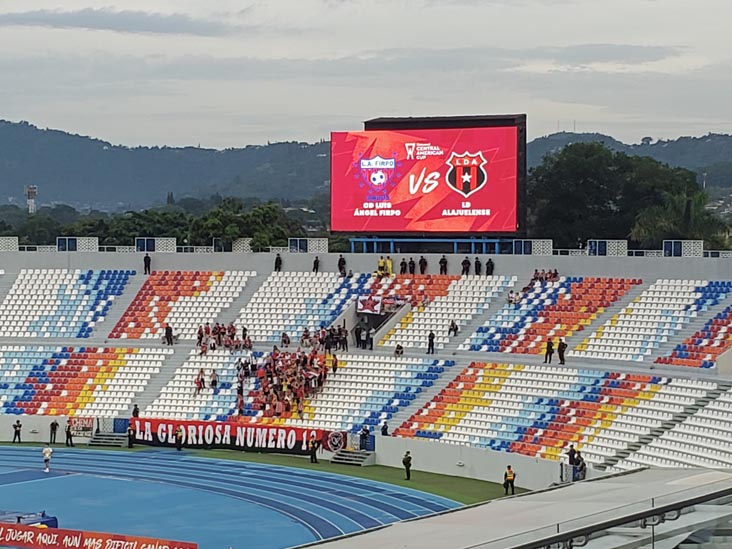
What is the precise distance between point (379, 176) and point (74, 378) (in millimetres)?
12482

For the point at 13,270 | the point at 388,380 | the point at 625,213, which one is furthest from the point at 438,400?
the point at 625,213

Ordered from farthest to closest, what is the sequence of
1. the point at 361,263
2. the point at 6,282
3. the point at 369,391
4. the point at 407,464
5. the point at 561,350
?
the point at 6,282 < the point at 361,263 < the point at 369,391 < the point at 561,350 < the point at 407,464

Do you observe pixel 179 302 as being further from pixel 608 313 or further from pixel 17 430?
pixel 608 313

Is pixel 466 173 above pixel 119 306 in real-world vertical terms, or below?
above

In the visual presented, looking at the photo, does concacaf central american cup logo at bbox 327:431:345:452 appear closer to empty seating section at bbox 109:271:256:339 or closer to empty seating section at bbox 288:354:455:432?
empty seating section at bbox 288:354:455:432

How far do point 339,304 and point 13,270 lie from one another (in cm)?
1445

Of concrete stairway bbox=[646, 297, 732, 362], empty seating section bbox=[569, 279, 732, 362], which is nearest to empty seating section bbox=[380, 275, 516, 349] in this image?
empty seating section bbox=[569, 279, 732, 362]

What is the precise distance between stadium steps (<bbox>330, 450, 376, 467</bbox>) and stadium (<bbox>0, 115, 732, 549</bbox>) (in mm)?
76

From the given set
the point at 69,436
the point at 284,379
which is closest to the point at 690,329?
the point at 284,379

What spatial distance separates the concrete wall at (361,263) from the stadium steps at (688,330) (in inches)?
→ 91.7

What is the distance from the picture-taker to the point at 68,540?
26984mm

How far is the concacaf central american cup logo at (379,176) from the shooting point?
50156 millimetres

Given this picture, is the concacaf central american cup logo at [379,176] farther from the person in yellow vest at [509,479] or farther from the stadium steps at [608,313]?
the person in yellow vest at [509,479]

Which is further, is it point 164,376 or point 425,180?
point 425,180
